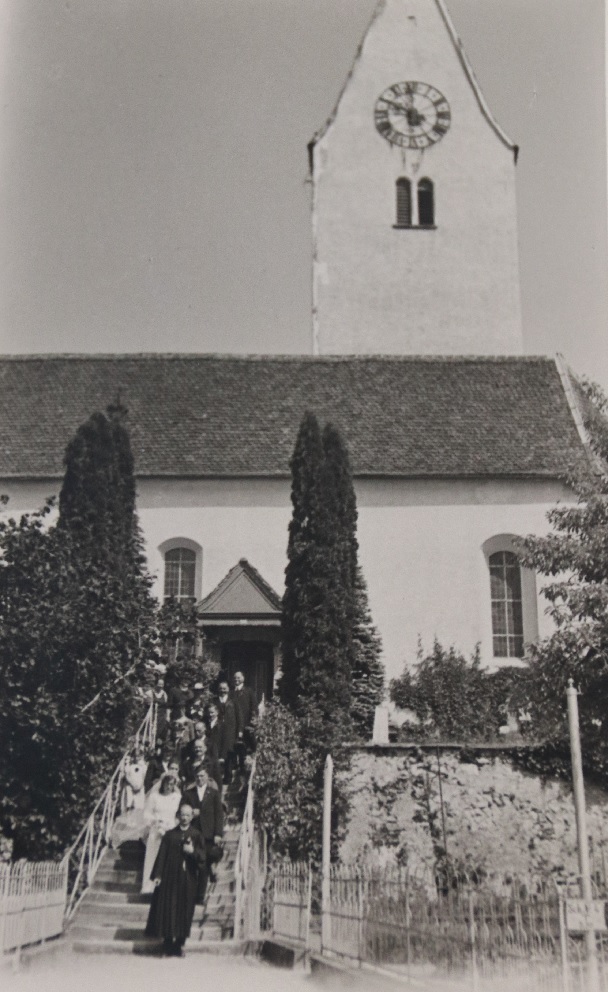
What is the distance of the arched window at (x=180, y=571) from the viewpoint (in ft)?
84.3

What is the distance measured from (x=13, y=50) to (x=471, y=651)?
16847 mm

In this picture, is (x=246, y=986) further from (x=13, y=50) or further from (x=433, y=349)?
(x=433, y=349)

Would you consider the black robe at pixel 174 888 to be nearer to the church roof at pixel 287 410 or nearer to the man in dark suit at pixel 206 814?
the man in dark suit at pixel 206 814

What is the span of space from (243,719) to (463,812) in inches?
155

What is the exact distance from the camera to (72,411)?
1104 inches

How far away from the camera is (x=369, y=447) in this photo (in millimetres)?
26484

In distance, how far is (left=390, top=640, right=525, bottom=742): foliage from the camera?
21234mm

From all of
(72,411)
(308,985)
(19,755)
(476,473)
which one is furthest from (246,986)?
(72,411)

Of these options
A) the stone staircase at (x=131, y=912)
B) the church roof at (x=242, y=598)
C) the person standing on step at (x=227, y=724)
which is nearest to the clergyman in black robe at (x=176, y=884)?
the stone staircase at (x=131, y=912)

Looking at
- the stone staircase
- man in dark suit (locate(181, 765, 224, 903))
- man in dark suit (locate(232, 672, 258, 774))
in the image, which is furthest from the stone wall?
man in dark suit (locate(181, 765, 224, 903))

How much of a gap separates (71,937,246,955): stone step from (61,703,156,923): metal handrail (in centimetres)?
95

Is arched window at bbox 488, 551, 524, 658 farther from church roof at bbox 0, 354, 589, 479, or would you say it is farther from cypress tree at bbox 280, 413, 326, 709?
cypress tree at bbox 280, 413, 326, 709

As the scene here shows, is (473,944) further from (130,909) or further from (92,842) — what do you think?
(92,842)

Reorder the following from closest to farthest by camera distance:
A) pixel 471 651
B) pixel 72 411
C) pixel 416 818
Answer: pixel 416 818
pixel 471 651
pixel 72 411
